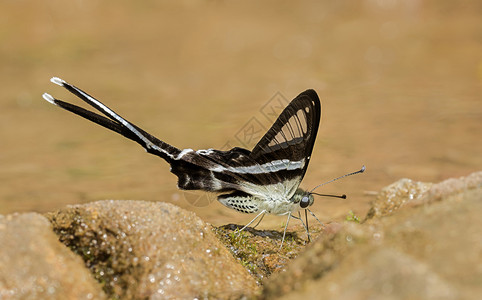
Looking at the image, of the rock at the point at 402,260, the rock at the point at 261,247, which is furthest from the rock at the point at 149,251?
the rock at the point at 402,260

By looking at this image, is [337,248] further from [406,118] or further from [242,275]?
[406,118]

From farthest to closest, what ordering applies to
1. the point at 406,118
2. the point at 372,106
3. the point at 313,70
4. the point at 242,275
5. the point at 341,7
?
the point at 341,7
the point at 313,70
the point at 372,106
the point at 406,118
the point at 242,275

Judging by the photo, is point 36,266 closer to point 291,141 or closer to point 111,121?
point 111,121

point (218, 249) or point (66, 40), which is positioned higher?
point (218, 249)

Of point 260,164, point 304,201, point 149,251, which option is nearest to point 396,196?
point 304,201

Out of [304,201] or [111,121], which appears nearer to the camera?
[111,121]

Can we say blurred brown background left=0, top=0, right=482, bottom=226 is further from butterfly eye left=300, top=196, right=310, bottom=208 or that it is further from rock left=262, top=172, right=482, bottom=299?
rock left=262, top=172, right=482, bottom=299

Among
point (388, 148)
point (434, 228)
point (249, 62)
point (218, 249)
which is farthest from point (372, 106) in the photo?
point (434, 228)

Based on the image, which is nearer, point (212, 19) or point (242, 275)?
point (242, 275)

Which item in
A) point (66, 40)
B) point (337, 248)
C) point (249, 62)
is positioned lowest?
point (66, 40)
